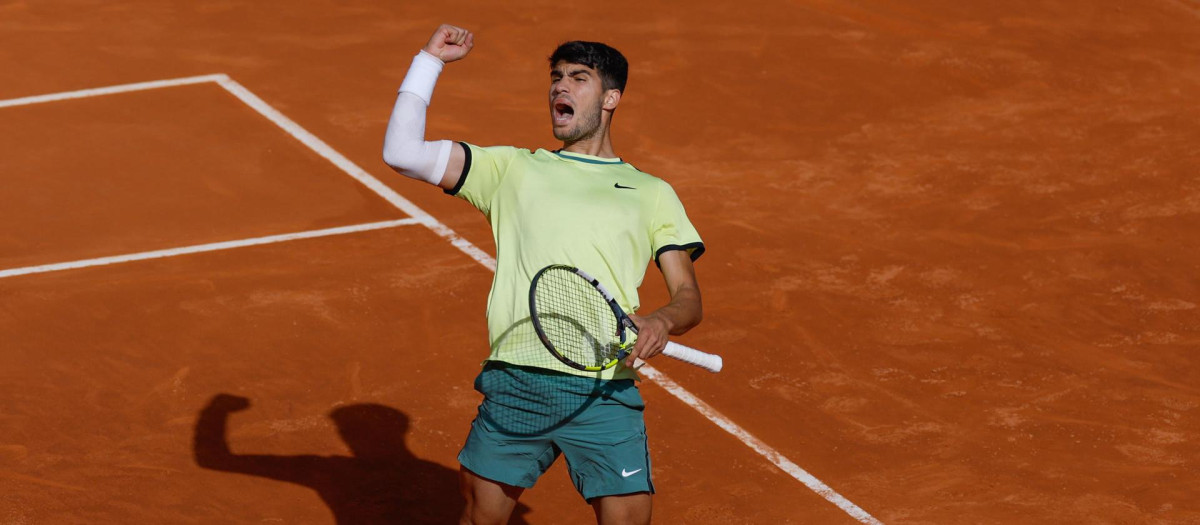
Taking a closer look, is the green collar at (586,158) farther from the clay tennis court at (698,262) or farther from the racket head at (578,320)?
the clay tennis court at (698,262)

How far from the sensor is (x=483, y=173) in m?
6.28

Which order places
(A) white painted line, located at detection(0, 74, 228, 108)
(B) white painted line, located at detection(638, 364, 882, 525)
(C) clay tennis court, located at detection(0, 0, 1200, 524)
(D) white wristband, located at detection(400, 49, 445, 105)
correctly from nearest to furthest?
1. (D) white wristband, located at detection(400, 49, 445, 105)
2. (B) white painted line, located at detection(638, 364, 882, 525)
3. (C) clay tennis court, located at detection(0, 0, 1200, 524)
4. (A) white painted line, located at detection(0, 74, 228, 108)

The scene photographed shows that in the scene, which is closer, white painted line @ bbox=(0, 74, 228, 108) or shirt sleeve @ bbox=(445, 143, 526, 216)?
shirt sleeve @ bbox=(445, 143, 526, 216)

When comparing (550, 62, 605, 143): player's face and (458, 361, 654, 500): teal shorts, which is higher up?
(550, 62, 605, 143): player's face

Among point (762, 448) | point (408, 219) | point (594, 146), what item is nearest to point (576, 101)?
point (594, 146)

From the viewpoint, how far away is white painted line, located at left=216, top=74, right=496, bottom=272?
469 inches

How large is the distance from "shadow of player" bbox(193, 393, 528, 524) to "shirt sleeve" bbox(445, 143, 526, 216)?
8.58ft

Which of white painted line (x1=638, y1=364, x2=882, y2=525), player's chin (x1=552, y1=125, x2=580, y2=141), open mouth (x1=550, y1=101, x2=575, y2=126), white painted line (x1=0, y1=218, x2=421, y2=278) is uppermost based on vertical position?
open mouth (x1=550, y1=101, x2=575, y2=126)

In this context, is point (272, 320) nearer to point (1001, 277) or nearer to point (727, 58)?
point (1001, 277)

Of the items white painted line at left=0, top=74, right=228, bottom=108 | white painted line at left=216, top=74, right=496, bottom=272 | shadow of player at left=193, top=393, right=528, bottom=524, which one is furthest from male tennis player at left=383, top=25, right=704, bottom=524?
white painted line at left=0, top=74, right=228, bottom=108

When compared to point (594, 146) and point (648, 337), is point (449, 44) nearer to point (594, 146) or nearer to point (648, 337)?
point (594, 146)

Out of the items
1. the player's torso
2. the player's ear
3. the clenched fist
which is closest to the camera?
the player's torso

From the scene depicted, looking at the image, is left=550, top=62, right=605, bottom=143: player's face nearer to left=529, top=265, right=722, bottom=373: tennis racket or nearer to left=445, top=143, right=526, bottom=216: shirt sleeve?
left=445, top=143, right=526, bottom=216: shirt sleeve

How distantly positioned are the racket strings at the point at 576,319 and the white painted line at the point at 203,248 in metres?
6.25
